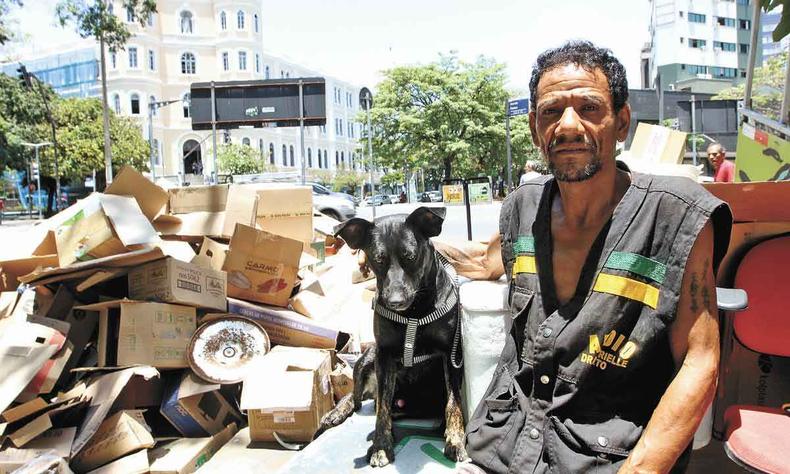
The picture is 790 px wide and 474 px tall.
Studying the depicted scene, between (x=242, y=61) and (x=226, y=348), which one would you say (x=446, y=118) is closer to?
(x=242, y=61)

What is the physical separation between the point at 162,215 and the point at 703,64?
68221 mm

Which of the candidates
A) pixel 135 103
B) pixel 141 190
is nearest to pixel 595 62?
pixel 141 190

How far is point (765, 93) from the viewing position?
3471 mm

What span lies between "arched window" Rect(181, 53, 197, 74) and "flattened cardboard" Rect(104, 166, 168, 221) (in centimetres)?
5922

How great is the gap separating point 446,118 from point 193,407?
33.7m

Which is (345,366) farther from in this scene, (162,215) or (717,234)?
(717,234)

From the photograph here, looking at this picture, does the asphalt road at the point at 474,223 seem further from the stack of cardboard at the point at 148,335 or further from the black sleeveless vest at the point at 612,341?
the black sleeveless vest at the point at 612,341

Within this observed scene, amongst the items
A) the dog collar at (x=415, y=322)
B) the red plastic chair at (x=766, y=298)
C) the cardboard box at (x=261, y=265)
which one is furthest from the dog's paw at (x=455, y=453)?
the cardboard box at (x=261, y=265)

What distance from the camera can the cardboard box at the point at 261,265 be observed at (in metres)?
4.43

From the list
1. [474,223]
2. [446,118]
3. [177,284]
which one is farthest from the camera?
[446,118]

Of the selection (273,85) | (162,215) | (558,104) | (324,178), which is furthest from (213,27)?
(558,104)

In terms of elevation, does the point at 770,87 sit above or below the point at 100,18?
below

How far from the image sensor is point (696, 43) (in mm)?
58844

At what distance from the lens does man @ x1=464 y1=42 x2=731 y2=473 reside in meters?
1.35
